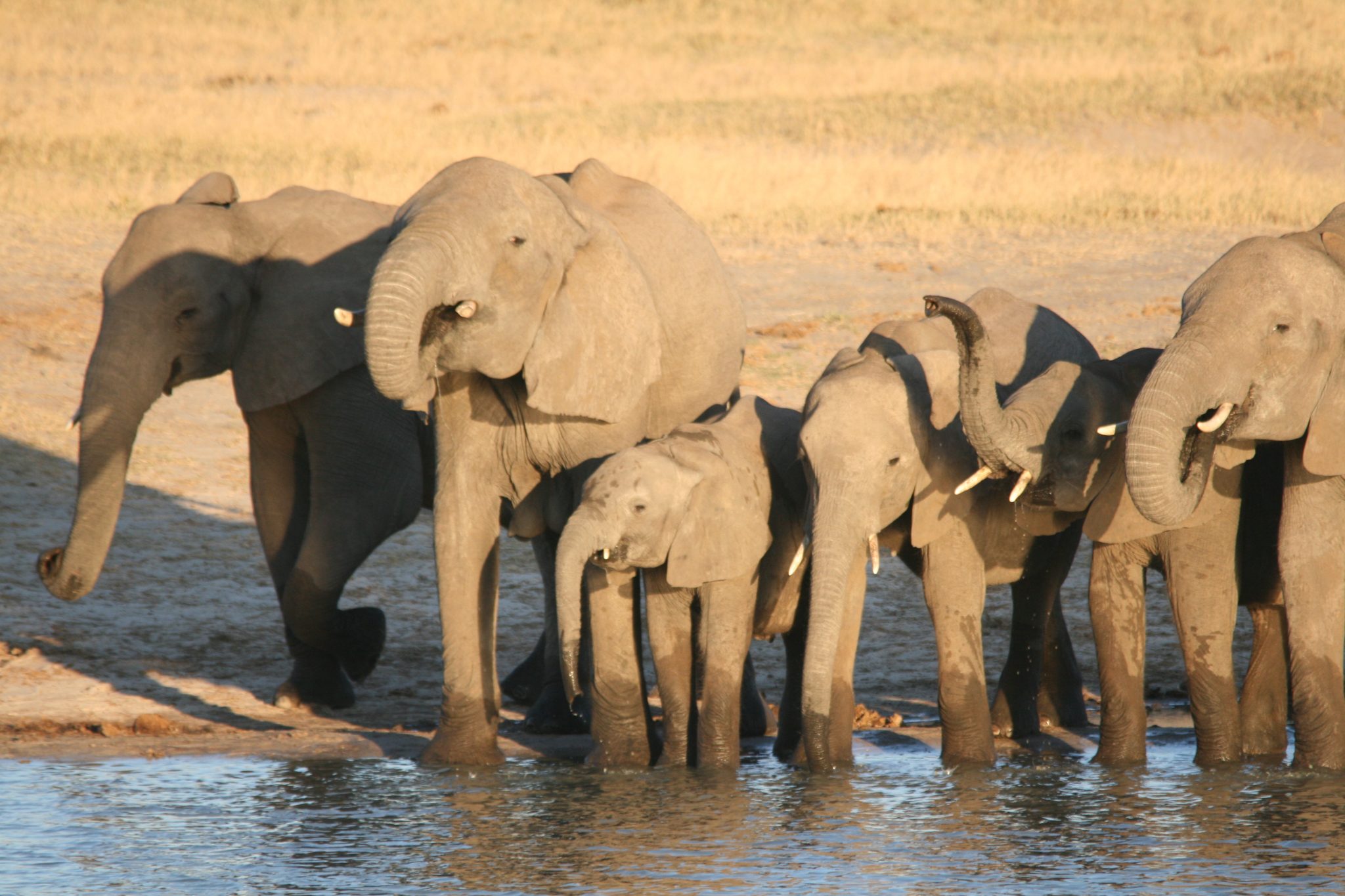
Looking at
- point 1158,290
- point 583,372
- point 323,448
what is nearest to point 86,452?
point 323,448

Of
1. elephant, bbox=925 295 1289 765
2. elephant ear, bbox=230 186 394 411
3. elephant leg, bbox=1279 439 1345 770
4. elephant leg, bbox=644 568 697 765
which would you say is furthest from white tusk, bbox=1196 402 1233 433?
elephant ear, bbox=230 186 394 411

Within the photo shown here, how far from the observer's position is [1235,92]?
1133 inches

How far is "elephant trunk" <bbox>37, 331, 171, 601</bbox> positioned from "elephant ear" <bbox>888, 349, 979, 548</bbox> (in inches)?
119

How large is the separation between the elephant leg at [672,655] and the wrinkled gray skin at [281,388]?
1.48m

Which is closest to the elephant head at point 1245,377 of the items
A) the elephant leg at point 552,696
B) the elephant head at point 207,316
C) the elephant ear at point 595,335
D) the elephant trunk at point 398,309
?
the elephant ear at point 595,335

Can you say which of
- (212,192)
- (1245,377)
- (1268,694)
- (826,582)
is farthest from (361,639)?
(1245,377)

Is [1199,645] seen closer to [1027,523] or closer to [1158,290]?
[1027,523]

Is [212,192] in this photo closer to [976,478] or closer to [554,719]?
[554,719]

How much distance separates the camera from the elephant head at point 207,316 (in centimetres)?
769

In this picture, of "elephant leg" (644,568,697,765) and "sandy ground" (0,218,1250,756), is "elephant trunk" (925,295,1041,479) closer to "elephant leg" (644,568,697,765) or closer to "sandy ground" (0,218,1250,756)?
"elephant leg" (644,568,697,765)

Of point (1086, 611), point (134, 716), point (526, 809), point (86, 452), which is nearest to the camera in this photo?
point (526, 809)

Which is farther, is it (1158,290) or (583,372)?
(1158,290)

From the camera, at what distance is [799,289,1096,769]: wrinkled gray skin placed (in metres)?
6.84

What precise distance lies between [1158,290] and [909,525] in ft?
28.9
